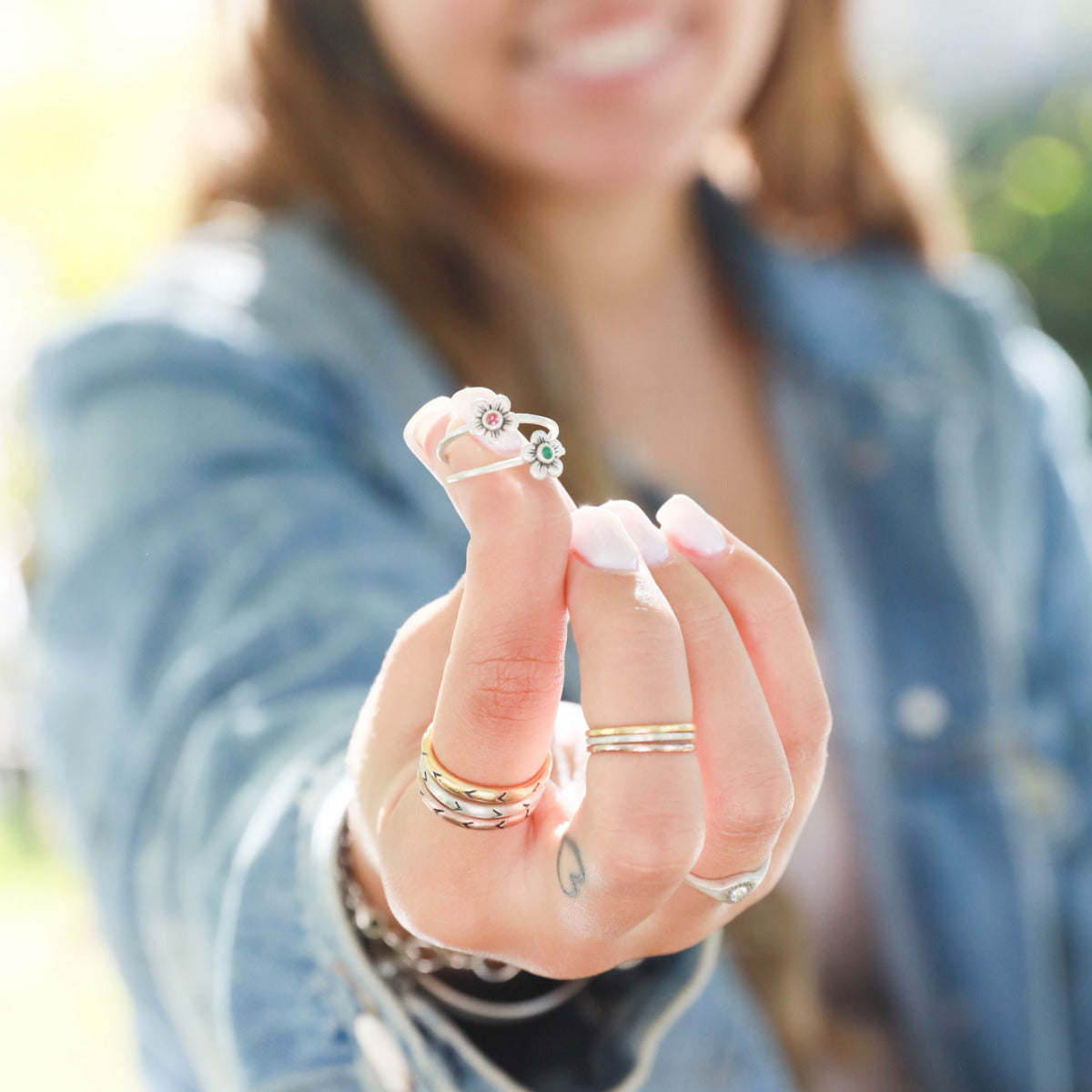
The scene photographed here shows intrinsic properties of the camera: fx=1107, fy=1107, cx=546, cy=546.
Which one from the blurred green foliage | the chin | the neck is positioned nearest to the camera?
the chin

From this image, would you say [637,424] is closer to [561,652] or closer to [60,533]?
[60,533]

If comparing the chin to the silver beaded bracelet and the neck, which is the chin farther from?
the silver beaded bracelet

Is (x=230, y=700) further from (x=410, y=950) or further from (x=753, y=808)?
(x=753, y=808)

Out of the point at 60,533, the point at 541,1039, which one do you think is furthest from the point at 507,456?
the point at 60,533

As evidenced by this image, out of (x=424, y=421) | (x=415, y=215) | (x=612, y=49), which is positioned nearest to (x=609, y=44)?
(x=612, y=49)

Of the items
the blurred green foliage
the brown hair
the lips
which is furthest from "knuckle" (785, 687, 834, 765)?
the blurred green foliage
